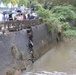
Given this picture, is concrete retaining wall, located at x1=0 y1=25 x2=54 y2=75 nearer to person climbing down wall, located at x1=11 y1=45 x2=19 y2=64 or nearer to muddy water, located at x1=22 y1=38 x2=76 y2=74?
person climbing down wall, located at x1=11 y1=45 x2=19 y2=64

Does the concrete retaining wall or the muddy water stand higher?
the concrete retaining wall

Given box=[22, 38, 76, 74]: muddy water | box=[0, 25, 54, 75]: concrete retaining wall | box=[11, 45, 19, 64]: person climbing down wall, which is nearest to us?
box=[0, 25, 54, 75]: concrete retaining wall

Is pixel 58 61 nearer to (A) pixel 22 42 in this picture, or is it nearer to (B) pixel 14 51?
→ (A) pixel 22 42

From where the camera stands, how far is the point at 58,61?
16.6m

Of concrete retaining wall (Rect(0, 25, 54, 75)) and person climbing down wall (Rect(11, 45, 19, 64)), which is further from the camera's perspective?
person climbing down wall (Rect(11, 45, 19, 64))

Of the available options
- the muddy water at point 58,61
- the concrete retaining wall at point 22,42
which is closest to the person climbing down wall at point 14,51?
the concrete retaining wall at point 22,42

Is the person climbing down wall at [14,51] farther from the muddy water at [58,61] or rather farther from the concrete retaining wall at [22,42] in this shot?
the muddy water at [58,61]

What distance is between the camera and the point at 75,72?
545 inches

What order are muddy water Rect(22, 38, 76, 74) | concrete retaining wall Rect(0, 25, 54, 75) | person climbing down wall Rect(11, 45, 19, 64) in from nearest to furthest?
concrete retaining wall Rect(0, 25, 54, 75) < person climbing down wall Rect(11, 45, 19, 64) < muddy water Rect(22, 38, 76, 74)

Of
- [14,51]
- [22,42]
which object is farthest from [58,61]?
[14,51]

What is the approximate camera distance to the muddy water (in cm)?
1462

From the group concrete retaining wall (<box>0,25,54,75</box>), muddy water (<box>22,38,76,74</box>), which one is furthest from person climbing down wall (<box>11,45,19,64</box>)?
muddy water (<box>22,38,76,74</box>)

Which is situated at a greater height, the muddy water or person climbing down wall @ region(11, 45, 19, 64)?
person climbing down wall @ region(11, 45, 19, 64)

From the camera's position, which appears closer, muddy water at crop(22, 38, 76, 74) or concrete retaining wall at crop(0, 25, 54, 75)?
concrete retaining wall at crop(0, 25, 54, 75)
